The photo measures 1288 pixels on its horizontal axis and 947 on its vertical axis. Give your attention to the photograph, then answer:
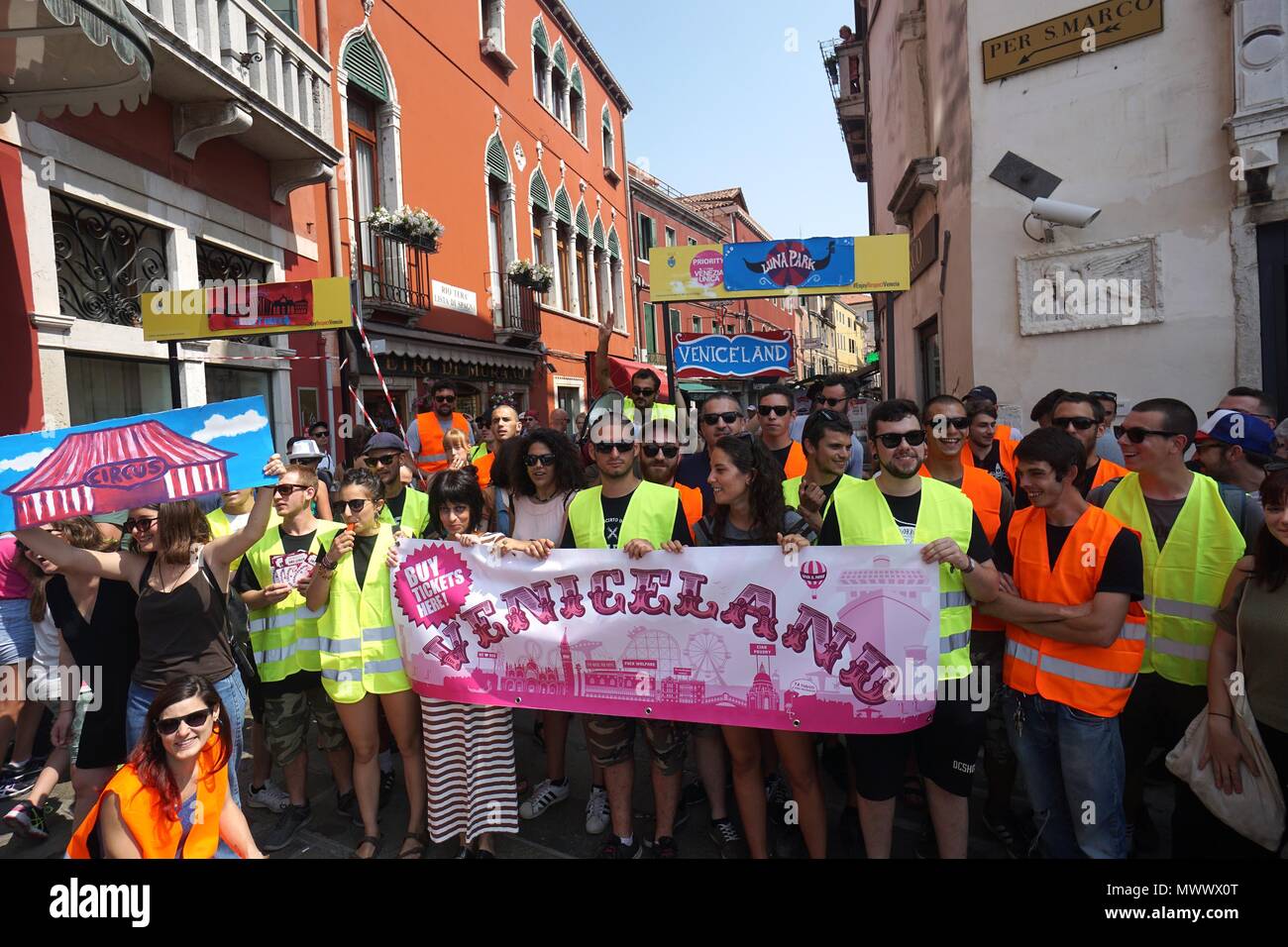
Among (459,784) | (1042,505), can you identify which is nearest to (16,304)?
(459,784)

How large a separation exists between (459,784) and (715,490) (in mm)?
1828

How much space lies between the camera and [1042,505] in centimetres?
257

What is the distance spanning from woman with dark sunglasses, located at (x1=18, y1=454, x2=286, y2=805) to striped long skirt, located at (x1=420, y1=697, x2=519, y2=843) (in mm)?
823

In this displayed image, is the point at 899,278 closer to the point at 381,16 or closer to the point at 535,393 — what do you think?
the point at 381,16

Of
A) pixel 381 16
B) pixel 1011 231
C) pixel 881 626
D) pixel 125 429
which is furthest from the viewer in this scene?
pixel 381 16

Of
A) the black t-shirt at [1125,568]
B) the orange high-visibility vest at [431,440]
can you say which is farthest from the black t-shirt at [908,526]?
the orange high-visibility vest at [431,440]

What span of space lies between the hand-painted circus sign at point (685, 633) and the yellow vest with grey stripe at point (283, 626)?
1.61 ft

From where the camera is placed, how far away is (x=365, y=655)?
334cm

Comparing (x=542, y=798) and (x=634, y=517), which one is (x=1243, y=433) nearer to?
(x=634, y=517)

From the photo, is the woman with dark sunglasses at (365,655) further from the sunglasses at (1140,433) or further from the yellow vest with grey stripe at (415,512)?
the sunglasses at (1140,433)

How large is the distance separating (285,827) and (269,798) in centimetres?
24

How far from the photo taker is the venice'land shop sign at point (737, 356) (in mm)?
6207

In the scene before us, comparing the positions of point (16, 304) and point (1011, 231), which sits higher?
point (1011, 231)

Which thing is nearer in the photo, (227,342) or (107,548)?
(107,548)
